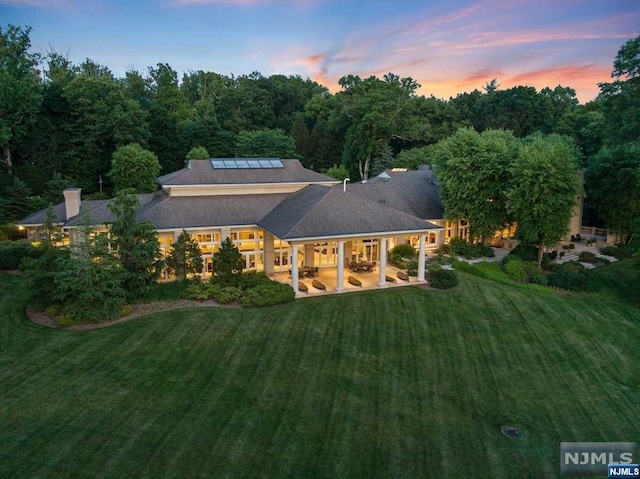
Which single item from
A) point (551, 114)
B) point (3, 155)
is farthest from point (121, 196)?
point (551, 114)

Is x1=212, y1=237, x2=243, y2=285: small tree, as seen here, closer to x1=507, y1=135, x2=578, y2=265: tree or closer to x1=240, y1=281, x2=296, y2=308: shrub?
x1=240, y1=281, x2=296, y2=308: shrub

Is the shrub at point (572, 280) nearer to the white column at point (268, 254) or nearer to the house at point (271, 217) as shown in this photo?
the house at point (271, 217)

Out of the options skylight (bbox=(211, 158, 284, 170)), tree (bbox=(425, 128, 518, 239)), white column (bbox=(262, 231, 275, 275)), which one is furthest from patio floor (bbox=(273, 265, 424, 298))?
tree (bbox=(425, 128, 518, 239))

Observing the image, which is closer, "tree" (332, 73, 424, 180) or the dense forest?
the dense forest

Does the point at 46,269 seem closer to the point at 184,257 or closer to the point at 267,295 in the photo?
the point at 184,257

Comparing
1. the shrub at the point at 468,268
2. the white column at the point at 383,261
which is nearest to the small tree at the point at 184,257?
the white column at the point at 383,261

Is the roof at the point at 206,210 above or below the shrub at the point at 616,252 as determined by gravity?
above

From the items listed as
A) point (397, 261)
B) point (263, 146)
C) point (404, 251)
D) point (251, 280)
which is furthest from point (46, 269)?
point (263, 146)
